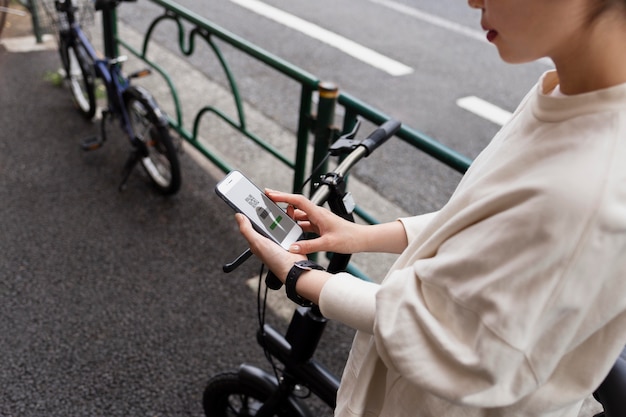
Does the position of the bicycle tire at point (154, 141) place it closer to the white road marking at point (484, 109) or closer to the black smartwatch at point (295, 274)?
the black smartwatch at point (295, 274)

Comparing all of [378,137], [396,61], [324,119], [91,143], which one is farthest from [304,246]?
[396,61]

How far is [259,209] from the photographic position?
144cm

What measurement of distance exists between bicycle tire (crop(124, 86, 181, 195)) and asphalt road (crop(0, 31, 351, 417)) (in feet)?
0.47

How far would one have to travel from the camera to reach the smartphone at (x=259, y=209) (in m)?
1.40

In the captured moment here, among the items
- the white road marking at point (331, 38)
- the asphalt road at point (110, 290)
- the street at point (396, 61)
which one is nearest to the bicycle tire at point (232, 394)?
the asphalt road at point (110, 290)

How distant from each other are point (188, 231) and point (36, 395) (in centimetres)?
143

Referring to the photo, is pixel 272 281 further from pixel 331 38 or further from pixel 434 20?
pixel 434 20

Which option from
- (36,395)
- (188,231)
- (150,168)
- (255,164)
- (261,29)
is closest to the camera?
(36,395)

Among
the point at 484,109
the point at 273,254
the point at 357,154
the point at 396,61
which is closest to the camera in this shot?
the point at 273,254

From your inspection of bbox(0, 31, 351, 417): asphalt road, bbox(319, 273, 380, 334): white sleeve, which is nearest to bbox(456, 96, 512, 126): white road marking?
bbox(0, 31, 351, 417): asphalt road

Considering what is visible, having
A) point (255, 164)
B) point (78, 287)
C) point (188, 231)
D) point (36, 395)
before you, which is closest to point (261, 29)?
point (255, 164)

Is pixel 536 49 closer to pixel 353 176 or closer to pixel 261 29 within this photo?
pixel 353 176

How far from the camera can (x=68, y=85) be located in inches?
208

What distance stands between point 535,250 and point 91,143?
4.12 meters
